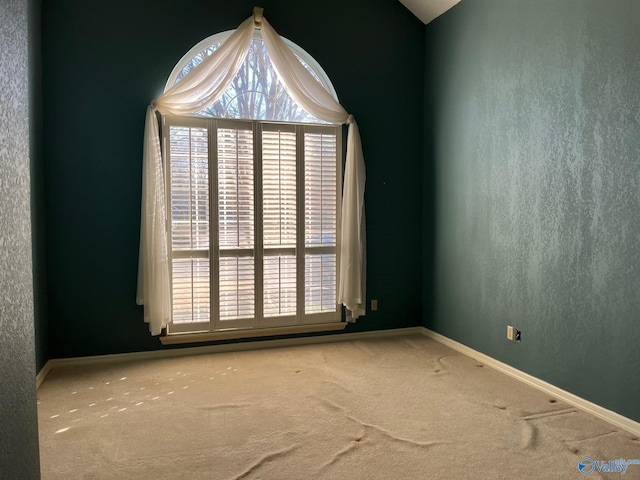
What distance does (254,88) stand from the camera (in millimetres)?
Result: 3715

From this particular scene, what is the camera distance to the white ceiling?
3.75 m

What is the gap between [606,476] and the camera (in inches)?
75.5

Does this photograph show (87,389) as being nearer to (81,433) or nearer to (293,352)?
(81,433)

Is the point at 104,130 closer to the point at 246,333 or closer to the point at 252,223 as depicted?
the point at 252,223

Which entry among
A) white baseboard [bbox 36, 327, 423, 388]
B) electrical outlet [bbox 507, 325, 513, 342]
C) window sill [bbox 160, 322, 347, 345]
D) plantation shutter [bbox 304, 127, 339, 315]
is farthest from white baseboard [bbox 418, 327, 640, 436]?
plantation shutter [bbox 304, 127, 339, 315]

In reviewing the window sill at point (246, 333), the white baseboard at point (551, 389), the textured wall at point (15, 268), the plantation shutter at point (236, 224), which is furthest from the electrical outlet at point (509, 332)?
the textured wall at point (15, 268)

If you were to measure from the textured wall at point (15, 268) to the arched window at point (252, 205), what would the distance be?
7.09ft

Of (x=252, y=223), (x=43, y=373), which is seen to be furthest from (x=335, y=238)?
(x=43, y=373)

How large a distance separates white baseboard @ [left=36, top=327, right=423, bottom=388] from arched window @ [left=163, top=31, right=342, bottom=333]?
151 mm

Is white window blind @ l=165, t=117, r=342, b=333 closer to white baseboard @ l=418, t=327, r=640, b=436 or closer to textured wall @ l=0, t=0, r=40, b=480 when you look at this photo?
white baseboard @ l=418, t=327, r=640, b=436

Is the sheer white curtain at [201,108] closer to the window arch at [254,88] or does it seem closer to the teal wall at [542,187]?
the window arch at [254,88]

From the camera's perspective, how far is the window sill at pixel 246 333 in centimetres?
353

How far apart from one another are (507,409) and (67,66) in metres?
3.76

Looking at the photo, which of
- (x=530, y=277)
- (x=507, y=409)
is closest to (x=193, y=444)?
(x=507, y=409)
